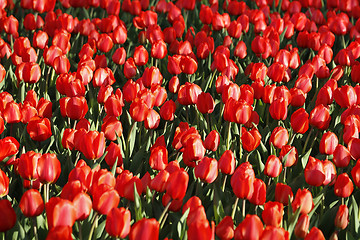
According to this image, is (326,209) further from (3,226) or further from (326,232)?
(3,226)

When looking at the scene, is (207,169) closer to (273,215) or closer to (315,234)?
(273,215)

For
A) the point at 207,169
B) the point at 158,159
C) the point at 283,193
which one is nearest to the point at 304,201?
the point at 283,193

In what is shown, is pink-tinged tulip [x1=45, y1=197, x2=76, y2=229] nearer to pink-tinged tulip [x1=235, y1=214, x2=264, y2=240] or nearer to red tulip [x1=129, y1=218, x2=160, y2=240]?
red tulip [x1=129, y1=218, x2=160, y2=240]

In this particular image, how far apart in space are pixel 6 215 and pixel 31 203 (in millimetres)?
81

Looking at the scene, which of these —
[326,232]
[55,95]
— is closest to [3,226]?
[326,232]

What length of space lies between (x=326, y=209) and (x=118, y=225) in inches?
37.9

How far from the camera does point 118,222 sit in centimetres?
158

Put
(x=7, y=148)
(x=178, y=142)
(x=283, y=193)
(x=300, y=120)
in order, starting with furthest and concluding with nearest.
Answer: (x=300, y=120) → (x=178, y=142) → (x=7, y=148) → (x=283, y=193)

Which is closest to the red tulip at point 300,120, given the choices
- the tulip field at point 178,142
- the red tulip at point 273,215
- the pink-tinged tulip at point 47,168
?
the tulip field at point 178,142

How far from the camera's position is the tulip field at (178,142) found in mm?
1735

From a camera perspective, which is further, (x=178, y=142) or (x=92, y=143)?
(x=178, y=142)

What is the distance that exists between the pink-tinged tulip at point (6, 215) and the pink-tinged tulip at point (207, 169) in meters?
0.65

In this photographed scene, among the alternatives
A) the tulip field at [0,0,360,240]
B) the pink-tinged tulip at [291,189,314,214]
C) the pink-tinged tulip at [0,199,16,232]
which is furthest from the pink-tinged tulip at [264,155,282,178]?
the pink-tinged tulip at [0,199,16,232]

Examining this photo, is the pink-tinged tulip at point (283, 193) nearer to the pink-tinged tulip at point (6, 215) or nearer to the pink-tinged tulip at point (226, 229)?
the pink-tinged tulip at point (226, 229)
